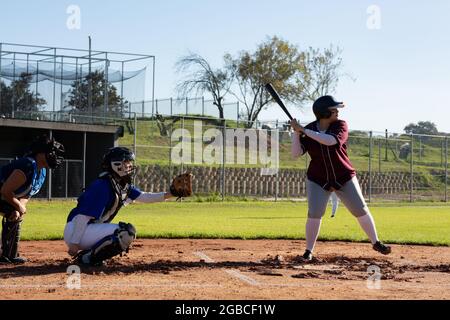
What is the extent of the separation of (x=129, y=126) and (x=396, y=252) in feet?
87.1

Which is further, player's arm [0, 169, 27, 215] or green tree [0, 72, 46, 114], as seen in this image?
green tree [0, 72, 46, 114]

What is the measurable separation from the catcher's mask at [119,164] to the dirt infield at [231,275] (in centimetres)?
97

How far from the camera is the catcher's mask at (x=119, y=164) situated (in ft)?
26.0

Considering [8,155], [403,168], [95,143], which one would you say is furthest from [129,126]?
[403,168]

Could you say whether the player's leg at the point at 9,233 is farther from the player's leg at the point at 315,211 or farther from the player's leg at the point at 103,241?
the player's leg at the point at 315,211

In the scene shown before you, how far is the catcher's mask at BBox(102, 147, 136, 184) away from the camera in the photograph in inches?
311

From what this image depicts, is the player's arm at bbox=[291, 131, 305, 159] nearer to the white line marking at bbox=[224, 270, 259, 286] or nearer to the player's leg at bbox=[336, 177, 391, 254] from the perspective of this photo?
the player's leg at bbox=[336, 177, 391, 254]

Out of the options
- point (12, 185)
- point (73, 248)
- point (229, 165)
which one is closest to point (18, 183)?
point (12, 185)

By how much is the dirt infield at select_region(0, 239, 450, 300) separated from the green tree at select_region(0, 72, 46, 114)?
2286cm

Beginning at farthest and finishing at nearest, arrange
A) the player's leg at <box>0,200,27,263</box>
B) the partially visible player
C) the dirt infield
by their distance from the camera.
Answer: the player's leg at <box>0,200,27,263</box>
the partially visible player
the dirt infield

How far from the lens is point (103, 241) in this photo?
7484 mm

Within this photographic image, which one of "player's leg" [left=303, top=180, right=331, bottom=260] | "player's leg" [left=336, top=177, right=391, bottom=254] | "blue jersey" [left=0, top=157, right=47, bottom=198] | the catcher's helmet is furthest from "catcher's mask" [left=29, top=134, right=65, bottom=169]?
"player's leg" [left=336, top=177, right=391, bottom=254]

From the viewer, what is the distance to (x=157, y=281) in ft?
22.5
